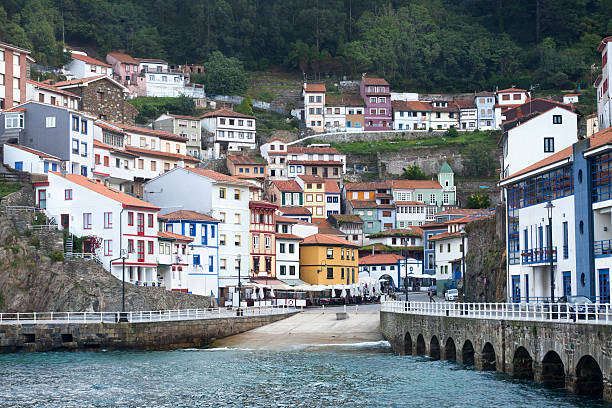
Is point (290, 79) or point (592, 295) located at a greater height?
point (290, 79)

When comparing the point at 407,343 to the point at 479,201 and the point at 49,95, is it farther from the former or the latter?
the point at 479,201

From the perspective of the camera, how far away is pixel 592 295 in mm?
50156

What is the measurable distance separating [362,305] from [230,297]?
1225cm

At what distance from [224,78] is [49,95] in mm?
57546

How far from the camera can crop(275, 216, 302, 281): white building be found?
9869cm

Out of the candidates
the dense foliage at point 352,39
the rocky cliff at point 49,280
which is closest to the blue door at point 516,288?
the rocky cliff at point 49,280

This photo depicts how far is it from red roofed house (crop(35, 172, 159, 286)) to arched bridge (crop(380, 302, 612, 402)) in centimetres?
2445

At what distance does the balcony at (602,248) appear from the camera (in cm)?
4931

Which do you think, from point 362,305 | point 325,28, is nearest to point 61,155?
point 362,305

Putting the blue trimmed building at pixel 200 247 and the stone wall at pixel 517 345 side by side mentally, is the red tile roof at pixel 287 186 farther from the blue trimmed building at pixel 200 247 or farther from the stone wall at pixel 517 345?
the stone wall at pixel 517 345

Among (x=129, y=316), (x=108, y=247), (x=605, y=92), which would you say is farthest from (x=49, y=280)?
(x=605, y=92)

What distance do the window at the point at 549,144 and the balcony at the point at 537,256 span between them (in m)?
10.2

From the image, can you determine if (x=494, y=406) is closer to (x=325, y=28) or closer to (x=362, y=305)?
(x=362, y=305)

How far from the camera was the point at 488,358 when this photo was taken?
47.6m
